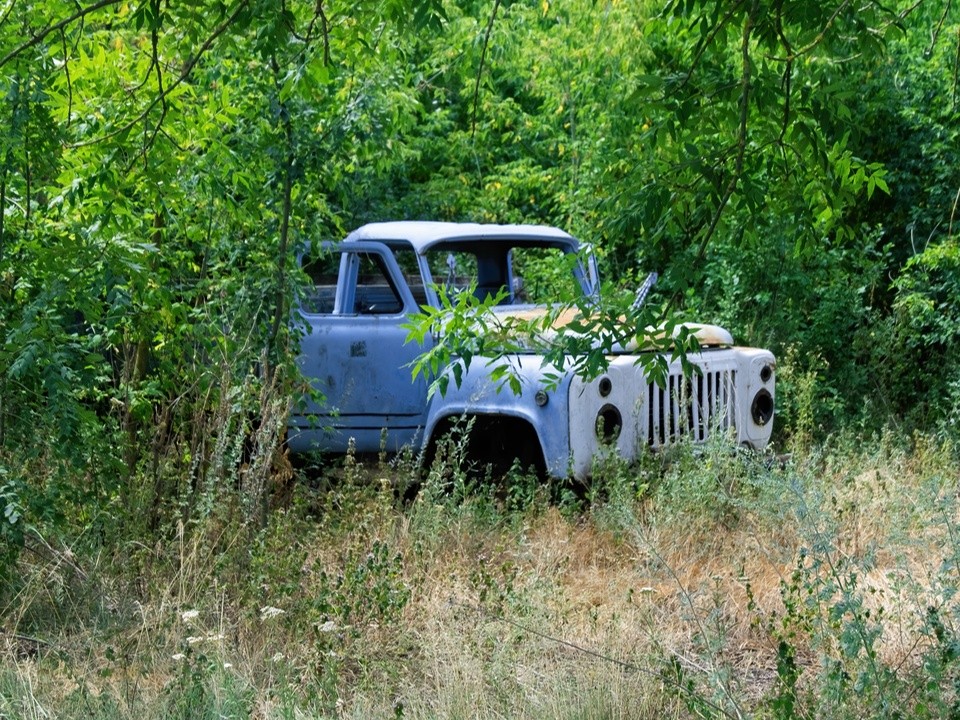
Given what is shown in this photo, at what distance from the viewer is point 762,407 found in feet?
23.7

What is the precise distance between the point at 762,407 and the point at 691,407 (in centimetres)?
56

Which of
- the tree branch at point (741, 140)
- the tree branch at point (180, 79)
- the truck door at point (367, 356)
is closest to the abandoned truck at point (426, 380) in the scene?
the truck door at point (367, 356)

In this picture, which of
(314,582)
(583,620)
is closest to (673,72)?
(583,620)

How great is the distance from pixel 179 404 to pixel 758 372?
11.0ft

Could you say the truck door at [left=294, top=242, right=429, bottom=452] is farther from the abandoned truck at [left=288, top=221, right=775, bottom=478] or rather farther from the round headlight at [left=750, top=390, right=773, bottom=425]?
the round headlight at [left=750, top=390, right=773, bottom=425]

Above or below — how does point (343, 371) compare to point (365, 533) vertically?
above

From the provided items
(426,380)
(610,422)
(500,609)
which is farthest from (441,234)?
(500,609)

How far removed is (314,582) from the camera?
4.72 metres

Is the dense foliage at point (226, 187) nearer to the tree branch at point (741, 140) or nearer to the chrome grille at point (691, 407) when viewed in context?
the tree branch at point (741, 140)

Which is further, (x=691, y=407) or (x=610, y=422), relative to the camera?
(x=691, y=407)

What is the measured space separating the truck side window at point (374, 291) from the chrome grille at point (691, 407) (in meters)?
1.60

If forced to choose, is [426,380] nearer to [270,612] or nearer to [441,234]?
[441,234]

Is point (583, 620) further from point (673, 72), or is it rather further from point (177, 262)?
point (177, 262)

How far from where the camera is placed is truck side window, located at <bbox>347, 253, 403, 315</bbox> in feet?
23.4
